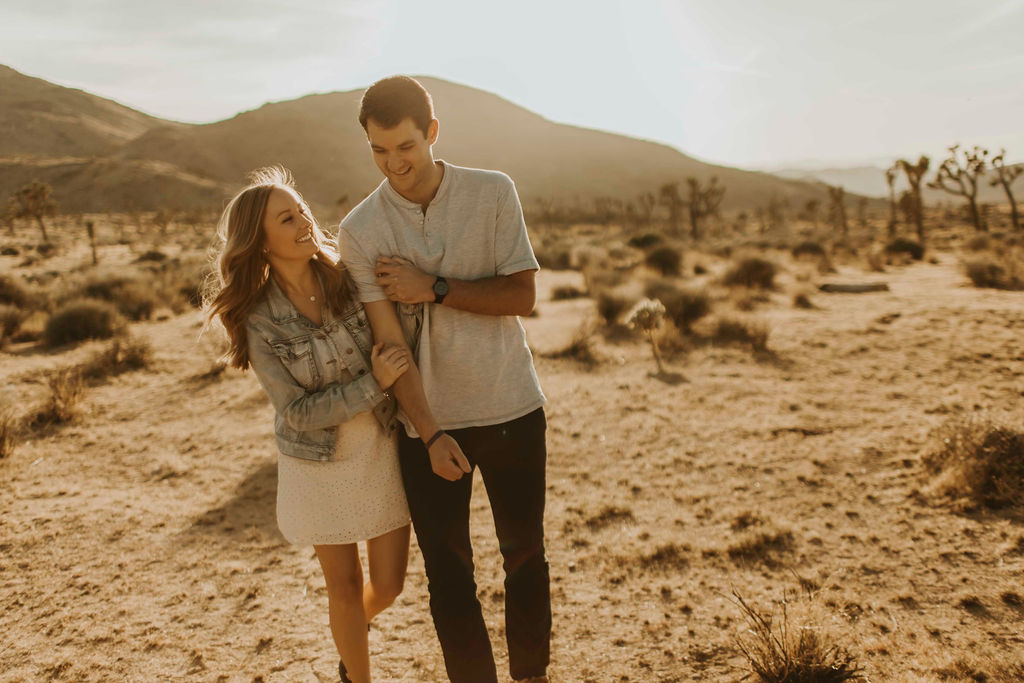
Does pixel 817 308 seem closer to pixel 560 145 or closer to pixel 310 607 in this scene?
pixel 310 607

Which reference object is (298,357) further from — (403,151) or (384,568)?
(384,568)

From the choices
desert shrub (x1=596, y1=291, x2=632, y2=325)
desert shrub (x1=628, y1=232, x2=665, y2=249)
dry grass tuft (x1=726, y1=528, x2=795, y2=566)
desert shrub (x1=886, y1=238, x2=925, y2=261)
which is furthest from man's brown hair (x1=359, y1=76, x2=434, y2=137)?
desert shrub (x1=628, y1=232, x2=665, y2=249)

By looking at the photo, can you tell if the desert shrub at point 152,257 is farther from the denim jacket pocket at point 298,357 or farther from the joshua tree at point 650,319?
the denim jacket pocket at point 298,357

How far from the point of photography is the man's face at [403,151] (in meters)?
2.10

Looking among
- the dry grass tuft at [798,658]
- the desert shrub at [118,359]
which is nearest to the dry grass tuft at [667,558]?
the dry grass tuft at [798,658]

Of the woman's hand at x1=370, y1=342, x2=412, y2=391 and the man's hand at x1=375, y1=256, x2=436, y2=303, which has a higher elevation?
the man's hand at x1=375, y1=256, x2=436, y2=303

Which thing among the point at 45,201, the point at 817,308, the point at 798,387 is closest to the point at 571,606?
the point at 798,387

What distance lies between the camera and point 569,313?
12.3m

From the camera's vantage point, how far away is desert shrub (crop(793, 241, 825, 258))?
20594 mm

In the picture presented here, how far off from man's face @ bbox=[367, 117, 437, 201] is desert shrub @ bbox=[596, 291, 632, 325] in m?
9.09

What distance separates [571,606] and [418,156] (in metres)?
2.59

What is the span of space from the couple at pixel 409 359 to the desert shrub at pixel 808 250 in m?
20.5

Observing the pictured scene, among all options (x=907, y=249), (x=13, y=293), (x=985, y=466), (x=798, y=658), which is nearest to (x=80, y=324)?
(x=13, y=293)

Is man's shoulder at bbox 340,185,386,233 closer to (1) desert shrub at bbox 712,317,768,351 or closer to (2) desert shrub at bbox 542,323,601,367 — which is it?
(2) desert shrub at bbox 542,323,601,367
